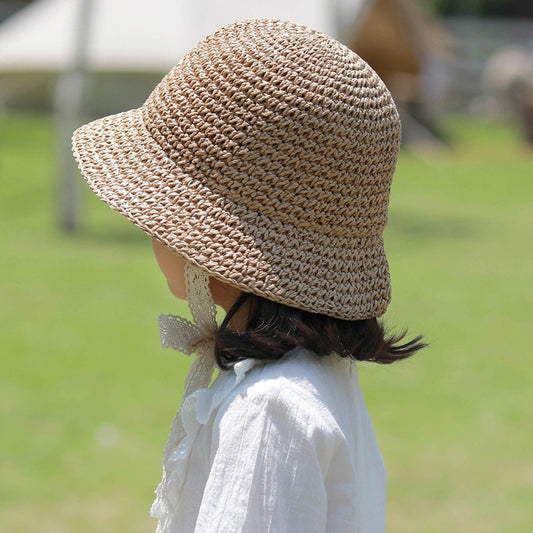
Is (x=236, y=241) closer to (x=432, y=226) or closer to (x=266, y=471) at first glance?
(x=266, y=471)

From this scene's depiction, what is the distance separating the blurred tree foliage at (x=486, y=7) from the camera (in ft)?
127

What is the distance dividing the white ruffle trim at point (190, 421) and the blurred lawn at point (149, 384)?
2.23 meters

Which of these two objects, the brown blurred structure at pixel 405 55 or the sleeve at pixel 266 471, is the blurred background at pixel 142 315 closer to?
the brown blurred structure at pixel 405 55

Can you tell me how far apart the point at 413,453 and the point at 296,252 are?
309 centimetres

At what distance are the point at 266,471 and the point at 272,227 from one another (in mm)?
393

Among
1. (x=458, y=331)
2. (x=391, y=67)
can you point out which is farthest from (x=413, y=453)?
(x=391, y=67)

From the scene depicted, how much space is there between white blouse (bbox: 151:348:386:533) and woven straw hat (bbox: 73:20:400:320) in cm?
14

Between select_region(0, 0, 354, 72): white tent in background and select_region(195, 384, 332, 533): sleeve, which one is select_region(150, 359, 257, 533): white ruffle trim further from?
select_region(0, 0, 354, 72): white tent in background

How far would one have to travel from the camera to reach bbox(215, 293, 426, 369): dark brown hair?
150cm

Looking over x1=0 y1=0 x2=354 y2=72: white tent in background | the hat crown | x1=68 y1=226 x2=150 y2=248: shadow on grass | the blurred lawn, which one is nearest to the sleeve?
the hat crown

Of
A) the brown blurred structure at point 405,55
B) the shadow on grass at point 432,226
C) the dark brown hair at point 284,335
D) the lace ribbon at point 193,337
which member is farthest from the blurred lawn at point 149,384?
the brown blurred structure at point 405,55

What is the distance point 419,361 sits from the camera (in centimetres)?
577

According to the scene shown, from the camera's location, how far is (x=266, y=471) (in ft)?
4.47

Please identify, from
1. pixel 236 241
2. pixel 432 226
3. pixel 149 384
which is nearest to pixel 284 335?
pixel 236 241
